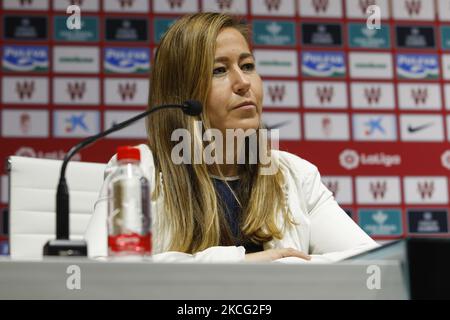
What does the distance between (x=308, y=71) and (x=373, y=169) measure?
0.63 m

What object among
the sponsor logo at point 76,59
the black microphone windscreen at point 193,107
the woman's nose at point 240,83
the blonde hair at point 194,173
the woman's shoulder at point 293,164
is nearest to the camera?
the black microphone windscreen at point 193,107

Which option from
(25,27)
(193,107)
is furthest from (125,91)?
(193,107)

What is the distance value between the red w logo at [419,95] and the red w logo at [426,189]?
451 mm

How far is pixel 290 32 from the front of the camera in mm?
3982

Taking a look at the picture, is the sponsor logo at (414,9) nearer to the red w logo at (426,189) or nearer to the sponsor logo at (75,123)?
the red w logo at (426,189)

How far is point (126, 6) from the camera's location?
3904 millimetres

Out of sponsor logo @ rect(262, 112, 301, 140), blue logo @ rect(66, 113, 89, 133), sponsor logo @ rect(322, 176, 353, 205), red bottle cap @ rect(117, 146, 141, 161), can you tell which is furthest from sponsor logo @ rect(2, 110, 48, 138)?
red bottle cap @ rect(117, 146, 141, 161)

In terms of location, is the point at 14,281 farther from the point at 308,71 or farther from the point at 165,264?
the point at 308,71

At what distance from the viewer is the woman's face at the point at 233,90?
1.89 m

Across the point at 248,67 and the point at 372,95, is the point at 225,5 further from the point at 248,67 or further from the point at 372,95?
the point at 248,67

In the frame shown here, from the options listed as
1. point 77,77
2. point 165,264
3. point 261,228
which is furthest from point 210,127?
point 77,77

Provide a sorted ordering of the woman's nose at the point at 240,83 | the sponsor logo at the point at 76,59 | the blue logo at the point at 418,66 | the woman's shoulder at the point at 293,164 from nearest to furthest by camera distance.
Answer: the woman's nose at the point at 240,83, the woman's shoulder at the point at 293,164, the sponsor logo at the point at 76,59, the blue logo at the point at 418,66

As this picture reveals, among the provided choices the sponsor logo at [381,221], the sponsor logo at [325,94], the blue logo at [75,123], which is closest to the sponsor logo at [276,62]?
the sponsor logo at [325,94]

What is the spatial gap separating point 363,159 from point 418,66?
24.8 inches
